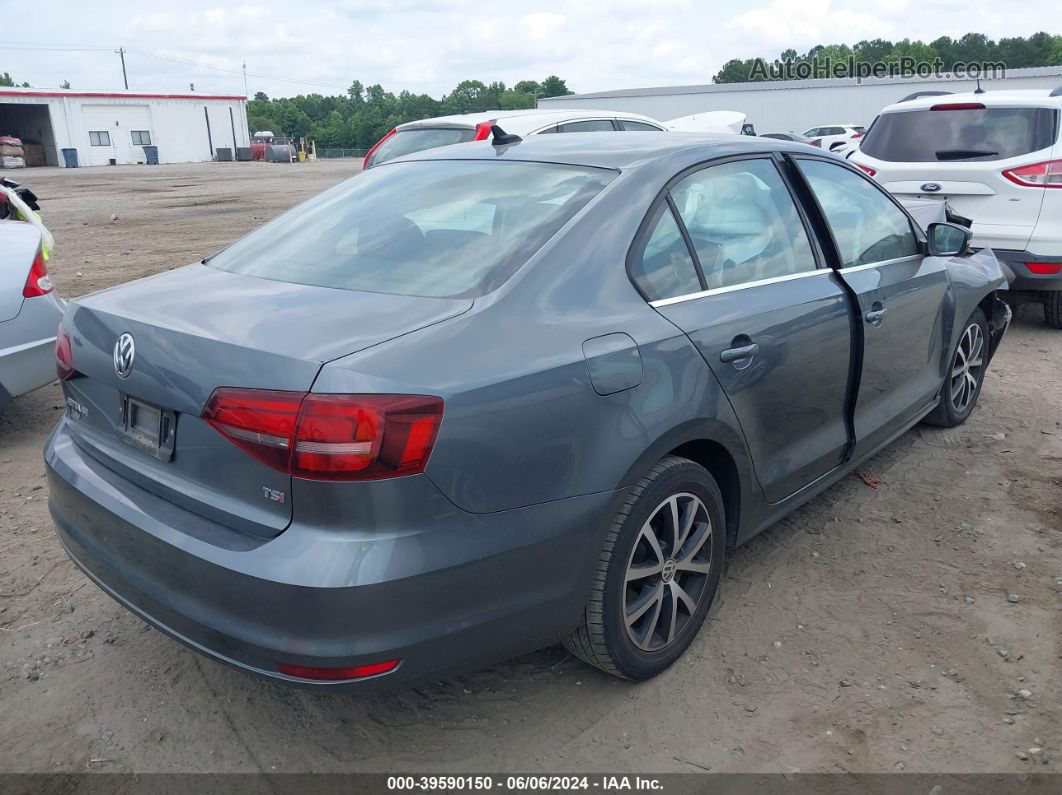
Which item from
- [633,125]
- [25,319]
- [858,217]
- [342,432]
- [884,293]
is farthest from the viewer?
[633,125]

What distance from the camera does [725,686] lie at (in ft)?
9.37

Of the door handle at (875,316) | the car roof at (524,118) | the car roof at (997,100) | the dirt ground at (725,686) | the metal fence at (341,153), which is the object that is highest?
the metal fence at (341,153)

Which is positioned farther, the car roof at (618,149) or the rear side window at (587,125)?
the rear side window at (587,125)

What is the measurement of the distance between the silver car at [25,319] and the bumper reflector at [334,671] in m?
3.28

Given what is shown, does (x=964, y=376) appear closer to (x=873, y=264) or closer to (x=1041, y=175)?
(x=873, y=264)

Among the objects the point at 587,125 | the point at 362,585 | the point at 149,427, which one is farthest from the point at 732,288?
the point at 587,125

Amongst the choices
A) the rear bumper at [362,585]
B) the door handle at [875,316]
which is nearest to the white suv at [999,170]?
the door handle at [875,316]

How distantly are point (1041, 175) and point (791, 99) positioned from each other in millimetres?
43189

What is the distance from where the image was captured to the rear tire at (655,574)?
8.45 feet

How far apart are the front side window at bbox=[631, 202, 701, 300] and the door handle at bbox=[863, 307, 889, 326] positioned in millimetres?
1024

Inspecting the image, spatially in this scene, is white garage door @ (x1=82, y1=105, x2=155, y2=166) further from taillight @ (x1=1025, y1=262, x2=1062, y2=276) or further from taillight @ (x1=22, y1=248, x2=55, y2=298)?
taillight @ (x1=1025, y1=262, x2=1062, y2=276)

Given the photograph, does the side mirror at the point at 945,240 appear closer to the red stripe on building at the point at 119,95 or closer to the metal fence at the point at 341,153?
the red stripe on building at the point at 119,95

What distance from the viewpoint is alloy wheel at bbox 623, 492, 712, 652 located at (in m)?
2.72

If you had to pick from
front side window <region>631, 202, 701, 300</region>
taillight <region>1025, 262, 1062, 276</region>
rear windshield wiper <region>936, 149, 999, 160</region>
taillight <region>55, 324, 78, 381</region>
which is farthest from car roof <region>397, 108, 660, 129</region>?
taillight <region>55, 324, 78, 381</region>
